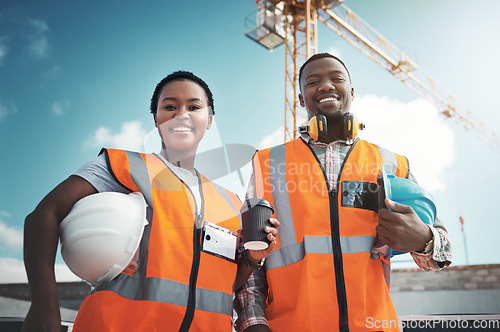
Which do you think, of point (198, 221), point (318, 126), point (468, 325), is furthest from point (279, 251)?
point (468, 325)

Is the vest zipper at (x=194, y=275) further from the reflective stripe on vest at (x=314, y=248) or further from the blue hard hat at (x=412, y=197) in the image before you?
the blue hard hat at (x=412, y=197)

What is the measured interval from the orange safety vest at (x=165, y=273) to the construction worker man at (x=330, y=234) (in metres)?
0.26

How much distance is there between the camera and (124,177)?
1.99 m

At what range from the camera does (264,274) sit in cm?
231

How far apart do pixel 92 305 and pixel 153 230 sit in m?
0.42

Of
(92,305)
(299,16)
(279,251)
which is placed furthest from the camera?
(299,16)

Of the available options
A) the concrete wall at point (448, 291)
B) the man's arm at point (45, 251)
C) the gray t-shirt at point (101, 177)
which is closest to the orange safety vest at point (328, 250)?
the gray t-shirt at point (101, 177)

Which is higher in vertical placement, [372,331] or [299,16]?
[299,16]

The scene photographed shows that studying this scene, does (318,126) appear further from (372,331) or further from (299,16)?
(299,16)

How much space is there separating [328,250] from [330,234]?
0.30 feet

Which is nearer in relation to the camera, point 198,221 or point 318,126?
point 198,221

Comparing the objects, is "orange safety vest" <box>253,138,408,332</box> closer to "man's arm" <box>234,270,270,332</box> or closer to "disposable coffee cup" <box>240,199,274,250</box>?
"man's arm" <box>234,270,270,332</box>

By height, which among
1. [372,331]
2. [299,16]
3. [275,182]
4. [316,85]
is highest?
[299,16]

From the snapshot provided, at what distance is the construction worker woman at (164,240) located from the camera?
5.41 ft
